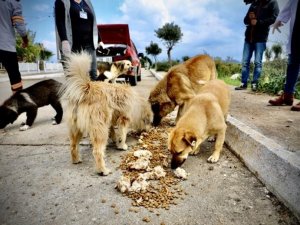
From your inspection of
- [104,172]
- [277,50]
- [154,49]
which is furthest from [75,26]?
[154,49]

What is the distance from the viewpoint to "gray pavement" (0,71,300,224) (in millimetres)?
2311

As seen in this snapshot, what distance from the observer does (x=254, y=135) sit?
11.3 feet

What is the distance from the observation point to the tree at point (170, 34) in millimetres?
43906

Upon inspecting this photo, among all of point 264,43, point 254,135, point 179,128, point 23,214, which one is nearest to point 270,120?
point 254,135

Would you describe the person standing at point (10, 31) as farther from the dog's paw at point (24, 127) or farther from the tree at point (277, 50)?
the tree at point (277, 50)

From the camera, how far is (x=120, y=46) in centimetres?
1280

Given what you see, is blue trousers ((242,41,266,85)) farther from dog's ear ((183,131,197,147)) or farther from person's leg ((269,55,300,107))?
dog's ear ((183,131,197,147))

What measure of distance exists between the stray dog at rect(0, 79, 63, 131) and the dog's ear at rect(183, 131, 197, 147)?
10.7ft

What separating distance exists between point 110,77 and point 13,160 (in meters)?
7.65

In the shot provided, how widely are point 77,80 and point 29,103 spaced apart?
9.19 feet

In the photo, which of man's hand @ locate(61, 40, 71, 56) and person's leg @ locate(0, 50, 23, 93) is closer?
man's hand @ locate(61, 40, 71, 56)

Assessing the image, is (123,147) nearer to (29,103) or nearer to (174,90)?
(174,90)

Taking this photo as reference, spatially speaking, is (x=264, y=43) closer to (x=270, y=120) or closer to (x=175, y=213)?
(x=270, y=120)

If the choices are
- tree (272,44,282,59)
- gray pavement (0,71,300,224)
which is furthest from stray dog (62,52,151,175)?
tree (272,44,282,59)
